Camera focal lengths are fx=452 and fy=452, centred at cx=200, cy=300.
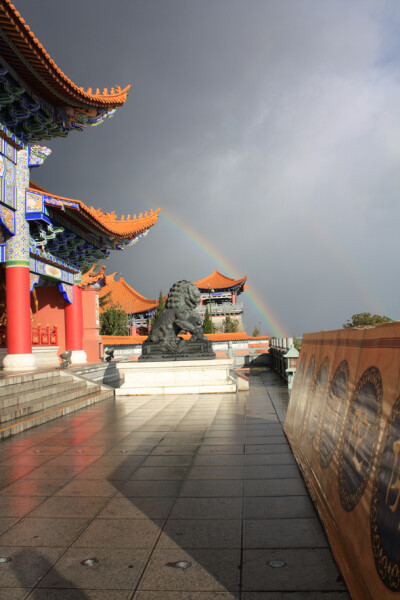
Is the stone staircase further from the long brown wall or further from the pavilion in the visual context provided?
the long brown wall

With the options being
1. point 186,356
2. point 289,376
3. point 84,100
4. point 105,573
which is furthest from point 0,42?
point 105,573

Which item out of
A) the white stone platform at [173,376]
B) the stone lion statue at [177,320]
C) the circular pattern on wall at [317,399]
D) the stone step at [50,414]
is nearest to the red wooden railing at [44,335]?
the stone step at [50,414]

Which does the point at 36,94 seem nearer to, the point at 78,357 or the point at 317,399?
the point at 78,357

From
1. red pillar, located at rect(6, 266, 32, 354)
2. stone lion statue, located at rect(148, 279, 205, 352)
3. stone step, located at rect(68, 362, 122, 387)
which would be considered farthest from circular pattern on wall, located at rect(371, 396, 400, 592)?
red pillar, located at rect(6, 266, 32, 354)

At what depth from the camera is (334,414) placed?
120 inches

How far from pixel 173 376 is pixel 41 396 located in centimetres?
295

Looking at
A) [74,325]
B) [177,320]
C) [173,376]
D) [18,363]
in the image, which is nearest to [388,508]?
[173,376]

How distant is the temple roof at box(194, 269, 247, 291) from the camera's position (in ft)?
172

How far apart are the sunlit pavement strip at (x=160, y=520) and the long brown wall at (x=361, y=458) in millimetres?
200

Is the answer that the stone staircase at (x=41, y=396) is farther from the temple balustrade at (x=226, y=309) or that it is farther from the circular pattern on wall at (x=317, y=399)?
the temple balustrade at (x=226, y=309)

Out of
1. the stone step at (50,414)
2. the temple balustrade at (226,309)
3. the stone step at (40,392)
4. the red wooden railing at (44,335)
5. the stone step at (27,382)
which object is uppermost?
the temple balustrade at (226,309)

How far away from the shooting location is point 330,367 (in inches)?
139

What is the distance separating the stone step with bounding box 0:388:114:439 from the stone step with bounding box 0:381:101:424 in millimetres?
76

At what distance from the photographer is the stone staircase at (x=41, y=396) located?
6.95 m
